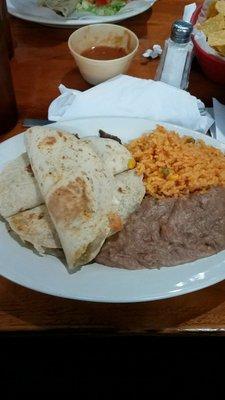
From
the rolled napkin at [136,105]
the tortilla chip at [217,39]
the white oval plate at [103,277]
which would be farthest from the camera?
the tortilla chip at [217,39]

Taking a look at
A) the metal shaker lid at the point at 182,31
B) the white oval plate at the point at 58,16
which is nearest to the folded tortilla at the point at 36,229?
the metal shaker lid at the point at 182,31

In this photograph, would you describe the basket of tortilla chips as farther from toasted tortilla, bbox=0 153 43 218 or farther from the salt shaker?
toasted tortilla, bbox=0 153 43 218

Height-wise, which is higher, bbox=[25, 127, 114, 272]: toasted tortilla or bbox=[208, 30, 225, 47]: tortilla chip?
bbox=[208, 30, 225, 47]: tortilla chip

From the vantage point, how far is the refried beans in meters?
0.92

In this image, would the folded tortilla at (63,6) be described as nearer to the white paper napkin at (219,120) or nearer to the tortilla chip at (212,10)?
the tortilla chip at (212,10)

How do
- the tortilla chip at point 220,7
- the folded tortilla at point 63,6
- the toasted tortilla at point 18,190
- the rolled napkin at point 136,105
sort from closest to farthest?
1. the toasted tortilla at point 18,190
2. the rolled napkin at point 136,105
3. the tortilla chip at point 220,7
4. the folded tortilla at point 63,6

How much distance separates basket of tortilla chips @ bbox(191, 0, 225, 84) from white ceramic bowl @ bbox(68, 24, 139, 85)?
0.79 feet

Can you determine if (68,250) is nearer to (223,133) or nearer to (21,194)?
(21,194)

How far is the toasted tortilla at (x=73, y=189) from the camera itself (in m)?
0.90

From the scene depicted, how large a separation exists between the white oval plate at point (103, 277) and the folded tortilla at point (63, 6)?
1.27m

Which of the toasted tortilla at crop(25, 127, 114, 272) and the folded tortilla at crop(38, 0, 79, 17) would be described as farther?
the folded tortilla at crop(38, 0, 79, 17)

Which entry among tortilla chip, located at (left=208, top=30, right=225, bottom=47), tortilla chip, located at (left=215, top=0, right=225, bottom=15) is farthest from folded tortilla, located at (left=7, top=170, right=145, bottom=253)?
tortilla chip, located at (left=215, top=0, right=225, bottom=15)

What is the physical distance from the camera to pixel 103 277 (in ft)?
2.92

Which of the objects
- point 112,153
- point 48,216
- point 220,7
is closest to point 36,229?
point 48,216
